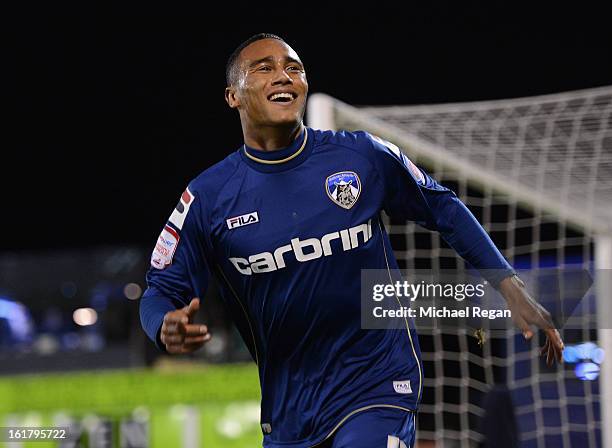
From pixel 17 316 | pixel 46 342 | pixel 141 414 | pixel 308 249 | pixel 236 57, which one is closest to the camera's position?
pixel 308 249

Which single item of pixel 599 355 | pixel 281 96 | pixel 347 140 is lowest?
pixel 599 355

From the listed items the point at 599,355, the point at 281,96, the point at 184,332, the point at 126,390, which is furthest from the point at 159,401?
the point at 184,332

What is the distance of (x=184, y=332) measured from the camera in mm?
2734

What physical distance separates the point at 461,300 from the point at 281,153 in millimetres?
1025

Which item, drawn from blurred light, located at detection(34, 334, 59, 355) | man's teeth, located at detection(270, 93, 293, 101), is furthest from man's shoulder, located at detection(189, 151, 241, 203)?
blurred light, located at detection(34, 334, 59, 355)

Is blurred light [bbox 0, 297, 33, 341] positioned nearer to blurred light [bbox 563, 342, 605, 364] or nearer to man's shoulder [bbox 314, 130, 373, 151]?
blurred light [bbox 563, 342, 605, 364]

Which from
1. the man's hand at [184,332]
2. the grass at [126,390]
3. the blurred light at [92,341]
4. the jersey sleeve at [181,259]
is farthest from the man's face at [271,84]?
the blurred light at [92,341]

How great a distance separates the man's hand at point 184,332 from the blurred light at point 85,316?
14.4 meters

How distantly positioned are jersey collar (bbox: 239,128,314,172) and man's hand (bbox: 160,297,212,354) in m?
0.66

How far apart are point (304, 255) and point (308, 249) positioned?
0.02m

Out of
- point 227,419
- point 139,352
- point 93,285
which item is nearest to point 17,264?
point 93,285

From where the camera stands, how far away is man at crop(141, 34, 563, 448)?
3.14m

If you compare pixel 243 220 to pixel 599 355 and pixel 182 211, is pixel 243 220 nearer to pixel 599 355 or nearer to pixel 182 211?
pixel 182 211

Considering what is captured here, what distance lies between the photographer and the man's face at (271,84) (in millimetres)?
3223
